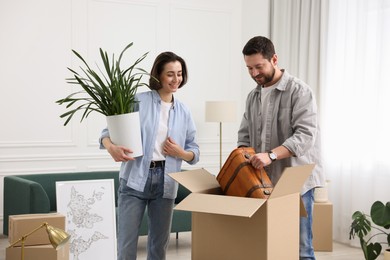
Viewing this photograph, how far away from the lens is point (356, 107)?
5754 millimetres

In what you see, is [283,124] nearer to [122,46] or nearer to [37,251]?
[37,251]

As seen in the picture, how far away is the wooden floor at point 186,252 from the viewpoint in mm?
5255

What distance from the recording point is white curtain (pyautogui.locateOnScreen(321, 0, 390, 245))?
5445mm

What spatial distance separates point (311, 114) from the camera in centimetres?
272

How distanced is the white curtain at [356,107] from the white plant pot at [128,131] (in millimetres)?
3152

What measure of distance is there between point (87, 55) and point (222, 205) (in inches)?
166

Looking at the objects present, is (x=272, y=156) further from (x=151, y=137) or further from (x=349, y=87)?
(x=349, y=87)

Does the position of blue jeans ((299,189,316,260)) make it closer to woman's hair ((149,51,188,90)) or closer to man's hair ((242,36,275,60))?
man's hair ((242,36,275,60))

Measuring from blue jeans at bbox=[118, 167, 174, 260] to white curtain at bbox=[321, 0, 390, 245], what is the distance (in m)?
2.95

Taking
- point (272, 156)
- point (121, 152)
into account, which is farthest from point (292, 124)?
point (121, 152)

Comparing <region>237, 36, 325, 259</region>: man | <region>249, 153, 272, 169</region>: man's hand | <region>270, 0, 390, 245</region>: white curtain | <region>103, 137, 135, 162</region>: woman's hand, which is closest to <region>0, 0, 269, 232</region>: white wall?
<region>270, 0, 390, 245</region>: white curtain

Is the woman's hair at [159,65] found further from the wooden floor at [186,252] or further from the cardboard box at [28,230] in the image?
the wooden floor at [186,252]

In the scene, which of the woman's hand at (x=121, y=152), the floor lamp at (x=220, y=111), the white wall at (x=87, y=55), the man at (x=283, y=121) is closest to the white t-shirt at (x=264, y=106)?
the man at (x=283, y=121)

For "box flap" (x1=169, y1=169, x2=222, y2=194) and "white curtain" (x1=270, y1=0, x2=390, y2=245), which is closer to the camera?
"box flap" (x1=169, y1=169, x2=222, y2=194)
